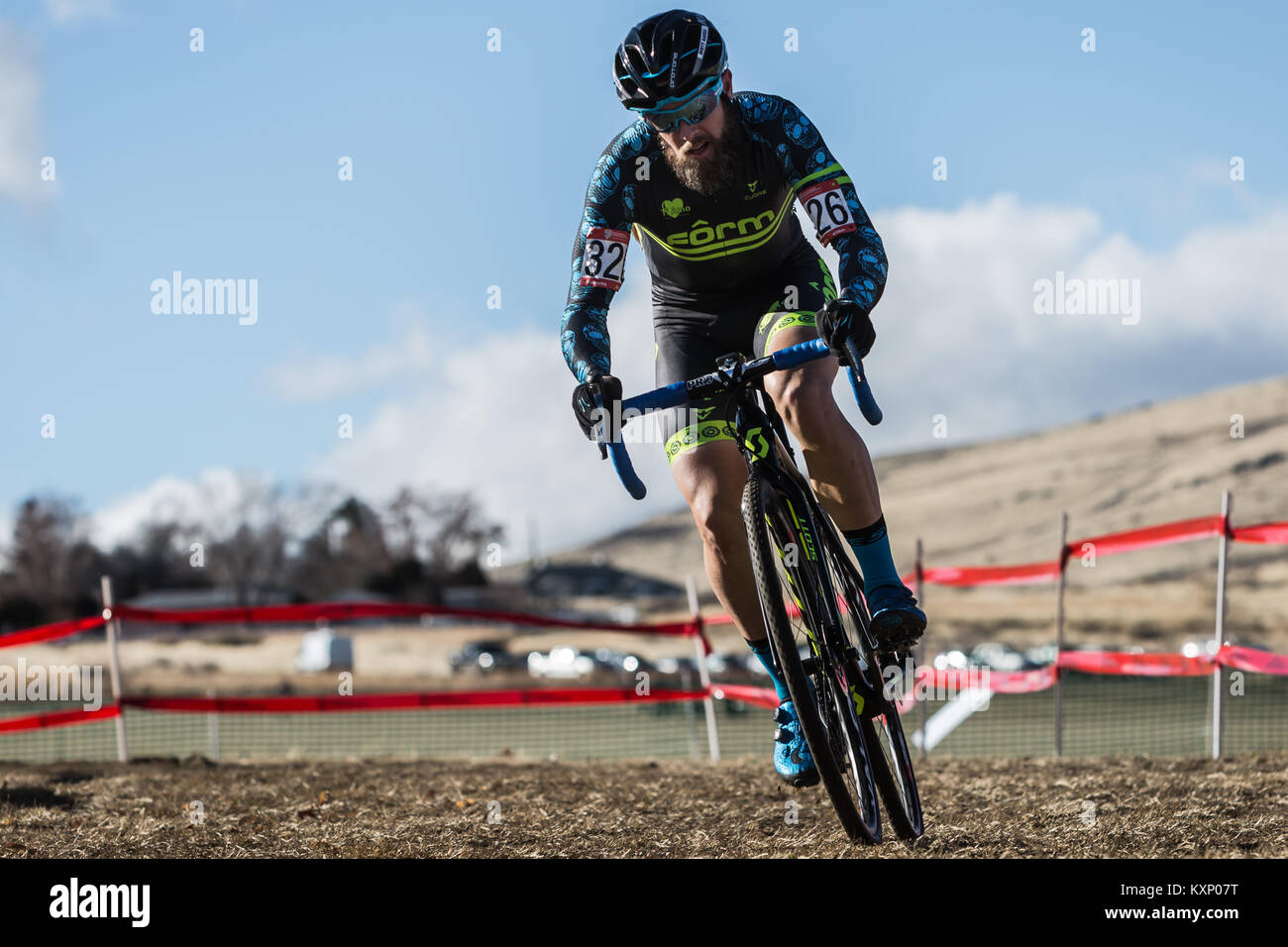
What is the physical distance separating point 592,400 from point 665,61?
1141 mm

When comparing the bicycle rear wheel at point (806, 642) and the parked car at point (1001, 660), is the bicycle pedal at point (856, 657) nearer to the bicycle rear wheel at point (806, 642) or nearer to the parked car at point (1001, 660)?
the bicycle rear wheel at point (806, 642)

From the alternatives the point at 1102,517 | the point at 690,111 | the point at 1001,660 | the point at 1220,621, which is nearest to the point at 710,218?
the point at 690,111

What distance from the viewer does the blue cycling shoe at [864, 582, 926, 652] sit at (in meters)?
4.57

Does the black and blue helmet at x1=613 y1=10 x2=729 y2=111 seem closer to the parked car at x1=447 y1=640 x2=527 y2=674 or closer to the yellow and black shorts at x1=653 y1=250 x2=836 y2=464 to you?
the yellow and black shorts at x1=653 y1=250 x2=836 y2=464

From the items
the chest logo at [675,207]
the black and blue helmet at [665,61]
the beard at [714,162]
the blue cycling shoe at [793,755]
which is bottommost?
the blue cycling shoe at [793,755]

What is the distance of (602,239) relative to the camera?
501 centimetres

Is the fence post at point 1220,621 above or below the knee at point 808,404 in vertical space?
below

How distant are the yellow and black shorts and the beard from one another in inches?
17.7

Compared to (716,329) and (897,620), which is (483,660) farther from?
(897,620)

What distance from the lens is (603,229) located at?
502 cm

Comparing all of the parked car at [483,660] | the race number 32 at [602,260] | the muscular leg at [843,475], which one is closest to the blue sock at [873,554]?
the muscular leg at [843,475]

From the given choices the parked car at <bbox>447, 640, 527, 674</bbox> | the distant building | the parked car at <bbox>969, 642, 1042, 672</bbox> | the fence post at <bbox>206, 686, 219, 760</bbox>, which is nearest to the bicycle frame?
the fence post at <bbox>206, 686, 219, 760</bbox>

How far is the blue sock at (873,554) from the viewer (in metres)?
4.80

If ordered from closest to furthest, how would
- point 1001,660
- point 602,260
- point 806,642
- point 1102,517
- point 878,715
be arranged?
point 806,642
point 878,715
point 602,260
point 1001,660
point 1102,517
